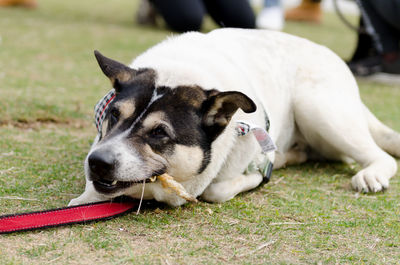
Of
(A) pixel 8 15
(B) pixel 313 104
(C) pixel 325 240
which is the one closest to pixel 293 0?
(A) pixel 8 15

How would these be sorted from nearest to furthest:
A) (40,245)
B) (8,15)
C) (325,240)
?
1. (40,245)
2. (325,240)
3. (8,15)

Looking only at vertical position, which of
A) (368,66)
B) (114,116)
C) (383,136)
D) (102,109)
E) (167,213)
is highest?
(114,116)

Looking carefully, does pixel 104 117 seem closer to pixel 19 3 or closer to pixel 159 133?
pixel 159 133

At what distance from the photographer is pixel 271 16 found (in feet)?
33.8

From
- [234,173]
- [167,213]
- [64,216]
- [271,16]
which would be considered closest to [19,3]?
[271,16]

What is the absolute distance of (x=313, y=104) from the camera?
4.19 meters

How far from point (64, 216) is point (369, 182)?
2.16m

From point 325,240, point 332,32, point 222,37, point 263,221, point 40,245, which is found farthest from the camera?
point 332,32

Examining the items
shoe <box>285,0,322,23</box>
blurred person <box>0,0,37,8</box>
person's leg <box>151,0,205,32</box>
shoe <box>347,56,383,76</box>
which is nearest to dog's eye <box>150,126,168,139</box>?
shoe <box>347,56,383,76</box>

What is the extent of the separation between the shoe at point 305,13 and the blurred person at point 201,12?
5.03 m

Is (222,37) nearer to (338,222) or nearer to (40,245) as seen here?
(338,222)

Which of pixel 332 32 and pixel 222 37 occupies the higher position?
pixel 222 37

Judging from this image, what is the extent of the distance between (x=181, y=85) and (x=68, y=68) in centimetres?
408

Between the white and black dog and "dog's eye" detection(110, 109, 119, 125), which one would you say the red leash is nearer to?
the white and black dog
